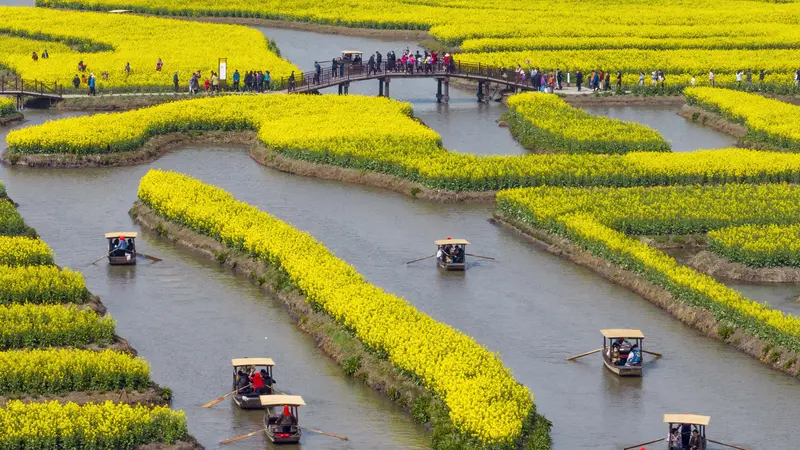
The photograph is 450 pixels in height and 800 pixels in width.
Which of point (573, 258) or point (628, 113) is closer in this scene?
point (573, 258)

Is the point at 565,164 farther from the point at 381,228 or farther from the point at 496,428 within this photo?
the point at 496,428

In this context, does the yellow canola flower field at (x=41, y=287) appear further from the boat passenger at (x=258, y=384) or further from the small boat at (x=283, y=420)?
the small boat at (x=283, y=420)

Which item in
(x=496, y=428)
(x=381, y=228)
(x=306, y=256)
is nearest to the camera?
(x=496, y=428)

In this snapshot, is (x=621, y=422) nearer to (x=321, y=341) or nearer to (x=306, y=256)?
(x=321, y=341)

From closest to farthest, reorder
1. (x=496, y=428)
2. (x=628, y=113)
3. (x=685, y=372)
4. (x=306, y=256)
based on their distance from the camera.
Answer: (x=496, y=428)
(x=685, y=372)
(x=306, y=256)
(x=628, y=113)

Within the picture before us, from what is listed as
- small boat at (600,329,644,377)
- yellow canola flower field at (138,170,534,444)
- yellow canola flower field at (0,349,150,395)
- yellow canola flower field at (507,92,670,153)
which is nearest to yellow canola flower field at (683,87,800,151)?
yellow canola flower field at (507,92,670,153)

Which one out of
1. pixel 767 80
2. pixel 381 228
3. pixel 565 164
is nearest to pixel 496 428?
pixel 381 228
